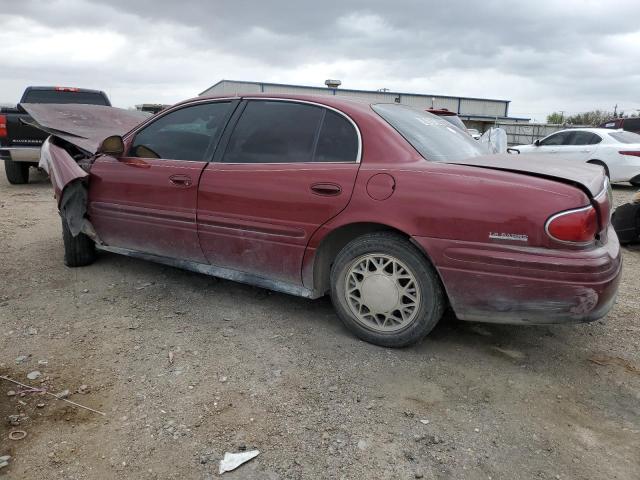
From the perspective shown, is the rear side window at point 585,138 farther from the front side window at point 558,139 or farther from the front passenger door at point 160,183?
the front passenger door at point 160,183

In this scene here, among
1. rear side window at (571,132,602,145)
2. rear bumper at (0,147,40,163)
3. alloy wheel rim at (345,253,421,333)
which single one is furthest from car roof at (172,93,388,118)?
rear side window at (571,132,602,145)

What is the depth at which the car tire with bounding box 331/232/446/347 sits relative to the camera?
9.47ft

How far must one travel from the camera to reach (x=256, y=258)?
342cm

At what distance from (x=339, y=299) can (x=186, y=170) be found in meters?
1.50

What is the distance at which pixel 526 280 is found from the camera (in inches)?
102

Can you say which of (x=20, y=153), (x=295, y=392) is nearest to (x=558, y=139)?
(x=295, y=392)

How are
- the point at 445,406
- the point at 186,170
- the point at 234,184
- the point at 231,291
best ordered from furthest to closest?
the point at 231,291, the point at 186,170, the point at 234,184, the point at 445,406

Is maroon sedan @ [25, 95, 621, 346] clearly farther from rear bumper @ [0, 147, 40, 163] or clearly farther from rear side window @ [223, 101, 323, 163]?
rear bumper @ [0, 147, 40, 163]

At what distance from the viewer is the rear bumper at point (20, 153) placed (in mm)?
8773

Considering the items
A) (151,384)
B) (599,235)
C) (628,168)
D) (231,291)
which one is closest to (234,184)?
(231,291)

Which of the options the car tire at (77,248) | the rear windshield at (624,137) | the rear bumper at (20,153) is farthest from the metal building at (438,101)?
the car tire at (77,248)

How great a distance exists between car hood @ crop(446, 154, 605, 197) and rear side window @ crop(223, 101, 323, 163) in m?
0.96

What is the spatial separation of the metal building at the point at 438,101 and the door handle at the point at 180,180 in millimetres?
24581

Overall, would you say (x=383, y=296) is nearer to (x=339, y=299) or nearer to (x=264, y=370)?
(x=339, y=299)
